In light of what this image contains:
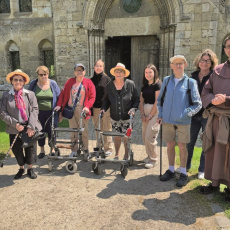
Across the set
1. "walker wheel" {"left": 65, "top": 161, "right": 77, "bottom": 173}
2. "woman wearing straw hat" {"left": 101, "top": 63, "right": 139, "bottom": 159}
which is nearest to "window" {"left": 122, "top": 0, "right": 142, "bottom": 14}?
"woman wearing straw hat" {"left": 101, "top": 63, "right": 139, "bottom": 159}

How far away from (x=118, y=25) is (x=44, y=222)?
8.64 meters

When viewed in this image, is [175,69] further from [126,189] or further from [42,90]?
[42,90]

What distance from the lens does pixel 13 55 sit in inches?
467

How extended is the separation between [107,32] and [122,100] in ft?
21.3

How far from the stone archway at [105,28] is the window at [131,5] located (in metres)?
0.52

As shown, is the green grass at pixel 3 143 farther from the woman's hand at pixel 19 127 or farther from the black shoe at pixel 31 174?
the woman's hand at pixel 19 127

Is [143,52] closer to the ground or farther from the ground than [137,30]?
closer to the ground

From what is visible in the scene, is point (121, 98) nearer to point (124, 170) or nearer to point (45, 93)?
point (124, 170)

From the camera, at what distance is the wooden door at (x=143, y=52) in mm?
10125

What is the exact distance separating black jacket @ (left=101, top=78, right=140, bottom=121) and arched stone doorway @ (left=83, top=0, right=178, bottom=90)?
526cm

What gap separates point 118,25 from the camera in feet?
32.7

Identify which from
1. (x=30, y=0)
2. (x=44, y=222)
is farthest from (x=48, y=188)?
(x=30, y=0)

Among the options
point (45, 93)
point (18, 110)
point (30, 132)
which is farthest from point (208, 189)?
point (45, 93)

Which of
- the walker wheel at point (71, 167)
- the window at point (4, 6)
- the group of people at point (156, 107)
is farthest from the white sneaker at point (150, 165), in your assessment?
the window at point (4, 6)
